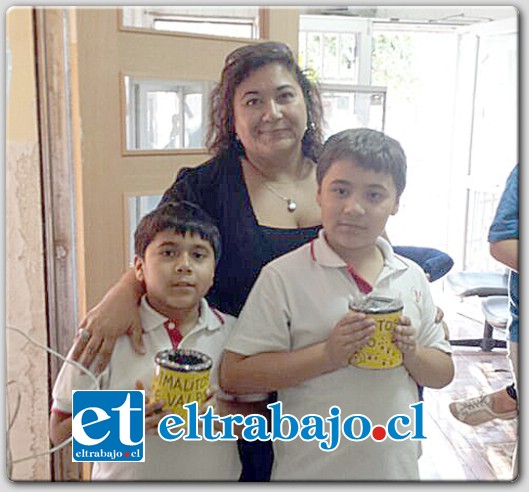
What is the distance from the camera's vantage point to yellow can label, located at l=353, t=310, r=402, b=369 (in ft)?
2.77

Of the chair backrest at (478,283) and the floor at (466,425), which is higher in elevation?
the chair backrest at (478,283)

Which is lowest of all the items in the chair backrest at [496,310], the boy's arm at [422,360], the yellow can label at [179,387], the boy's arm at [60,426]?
the boy's arm at [60,426]

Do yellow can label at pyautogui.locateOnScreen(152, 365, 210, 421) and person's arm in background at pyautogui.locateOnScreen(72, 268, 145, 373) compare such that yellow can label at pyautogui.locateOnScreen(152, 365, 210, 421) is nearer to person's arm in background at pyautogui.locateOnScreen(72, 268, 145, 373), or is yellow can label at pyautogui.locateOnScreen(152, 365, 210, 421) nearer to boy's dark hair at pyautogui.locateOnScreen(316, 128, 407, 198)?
person's arm in background at pyautogui.locateOnScreen(72, 268, 145, 373)

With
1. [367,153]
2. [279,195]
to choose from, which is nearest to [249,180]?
[279,195]

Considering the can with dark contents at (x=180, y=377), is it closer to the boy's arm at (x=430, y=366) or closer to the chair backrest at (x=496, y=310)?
the boy's arm at (x=430, y=366)

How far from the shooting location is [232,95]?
88 cm

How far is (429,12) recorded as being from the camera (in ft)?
2.98

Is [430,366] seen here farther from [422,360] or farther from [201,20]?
[201,20]

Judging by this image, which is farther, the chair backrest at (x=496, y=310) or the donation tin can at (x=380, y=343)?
the chair backrest at (x=496, y=310)

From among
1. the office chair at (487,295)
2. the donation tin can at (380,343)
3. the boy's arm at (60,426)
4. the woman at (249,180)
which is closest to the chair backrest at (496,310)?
the office chair at (487,295)

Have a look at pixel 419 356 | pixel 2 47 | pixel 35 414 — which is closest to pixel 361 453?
pixel 419 356

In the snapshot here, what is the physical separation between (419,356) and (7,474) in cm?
55

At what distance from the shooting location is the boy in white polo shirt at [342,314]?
2.81 ft

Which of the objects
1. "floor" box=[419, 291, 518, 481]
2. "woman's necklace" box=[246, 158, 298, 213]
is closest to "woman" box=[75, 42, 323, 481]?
"woman's necklace" box=[246, 158, 298, 213]
